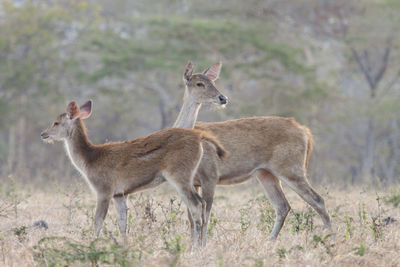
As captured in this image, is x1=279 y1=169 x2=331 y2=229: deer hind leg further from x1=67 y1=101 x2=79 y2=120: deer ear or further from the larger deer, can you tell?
x1=67 y1=101 x2=79 y2=120: deer ear

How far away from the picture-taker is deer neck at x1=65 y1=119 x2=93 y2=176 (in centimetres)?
690

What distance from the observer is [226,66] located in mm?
24422

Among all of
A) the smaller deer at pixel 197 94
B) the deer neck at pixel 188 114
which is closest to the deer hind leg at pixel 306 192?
the deer neck at pixel 188 114

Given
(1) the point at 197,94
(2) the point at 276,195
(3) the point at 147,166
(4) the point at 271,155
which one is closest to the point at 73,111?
(3) the point at 147,166

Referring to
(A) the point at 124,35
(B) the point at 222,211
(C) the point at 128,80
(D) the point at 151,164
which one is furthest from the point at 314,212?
(A) the point at 124,35

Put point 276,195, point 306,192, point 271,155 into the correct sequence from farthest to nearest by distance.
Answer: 1. point 276,195
2. point 271,155
3. point 306,192

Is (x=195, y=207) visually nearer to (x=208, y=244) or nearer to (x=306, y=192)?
(x=208, y=244)

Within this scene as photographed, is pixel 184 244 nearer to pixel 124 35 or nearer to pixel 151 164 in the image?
pixel 151 164

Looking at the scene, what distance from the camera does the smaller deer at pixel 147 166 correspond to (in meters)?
6.39

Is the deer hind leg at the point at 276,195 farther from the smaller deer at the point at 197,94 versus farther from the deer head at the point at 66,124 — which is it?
the deer head at the point at 66,124

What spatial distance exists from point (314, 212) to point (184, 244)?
112 inches

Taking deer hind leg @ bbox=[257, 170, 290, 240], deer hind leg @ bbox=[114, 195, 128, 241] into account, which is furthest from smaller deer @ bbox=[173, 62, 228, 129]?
deer hind leg @ bbox=[114, 195, 128, 241]

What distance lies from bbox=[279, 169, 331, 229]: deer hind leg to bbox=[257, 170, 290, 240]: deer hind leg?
360 mm

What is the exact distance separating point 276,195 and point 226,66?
1666cm
